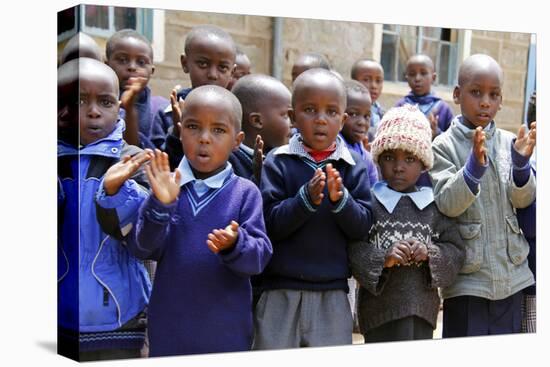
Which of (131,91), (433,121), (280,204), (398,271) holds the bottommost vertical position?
(398,271)

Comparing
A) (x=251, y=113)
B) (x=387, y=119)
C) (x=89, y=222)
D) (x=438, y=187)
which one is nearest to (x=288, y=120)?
(x=251, y=113)

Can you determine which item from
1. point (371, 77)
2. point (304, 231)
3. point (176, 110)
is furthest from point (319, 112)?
point (371, 77)

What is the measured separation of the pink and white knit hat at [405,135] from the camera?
172 inches

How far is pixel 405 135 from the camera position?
172 inches

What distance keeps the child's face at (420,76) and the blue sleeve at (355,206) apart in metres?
0.92

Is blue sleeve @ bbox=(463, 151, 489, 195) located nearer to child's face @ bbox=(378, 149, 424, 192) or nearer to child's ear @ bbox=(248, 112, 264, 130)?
child's face @ bbox=(378, 149, 424, 192)

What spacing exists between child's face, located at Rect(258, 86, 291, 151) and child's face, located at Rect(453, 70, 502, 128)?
0.98 metres

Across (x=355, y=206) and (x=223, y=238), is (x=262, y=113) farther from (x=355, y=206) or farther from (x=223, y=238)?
(x=223, y=238)

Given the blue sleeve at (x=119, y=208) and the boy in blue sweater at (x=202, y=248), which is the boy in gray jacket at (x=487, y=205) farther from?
the blue sleeve at (x=119, y=208)

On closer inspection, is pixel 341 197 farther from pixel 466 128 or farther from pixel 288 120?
pixel 466 128

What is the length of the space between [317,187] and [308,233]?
0.29 metres

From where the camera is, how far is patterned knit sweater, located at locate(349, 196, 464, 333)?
4.31 meters

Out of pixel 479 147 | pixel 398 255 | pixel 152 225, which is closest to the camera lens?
pixel 152 225

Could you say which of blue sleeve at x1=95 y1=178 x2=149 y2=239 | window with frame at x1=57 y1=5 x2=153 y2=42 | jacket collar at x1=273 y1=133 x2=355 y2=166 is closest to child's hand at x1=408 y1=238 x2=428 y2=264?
jacket collar at x1=273 y1=133 x2=355 y2=166
